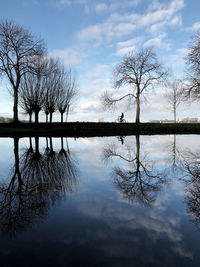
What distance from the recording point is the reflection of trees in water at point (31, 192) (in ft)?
8.51

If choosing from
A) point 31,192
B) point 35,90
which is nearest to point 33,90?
point 35,90

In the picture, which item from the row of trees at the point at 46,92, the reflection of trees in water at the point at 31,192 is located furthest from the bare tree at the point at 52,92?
the reflection of trees in water at the point at 31,192

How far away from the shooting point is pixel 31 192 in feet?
11.6

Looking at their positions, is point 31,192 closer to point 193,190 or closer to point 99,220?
point 99,220

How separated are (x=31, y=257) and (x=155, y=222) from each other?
1.74m

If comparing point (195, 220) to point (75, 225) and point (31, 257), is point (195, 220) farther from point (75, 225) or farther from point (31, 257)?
point (31, 257)

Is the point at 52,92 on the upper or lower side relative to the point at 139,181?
upper

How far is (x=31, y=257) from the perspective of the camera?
184 cm

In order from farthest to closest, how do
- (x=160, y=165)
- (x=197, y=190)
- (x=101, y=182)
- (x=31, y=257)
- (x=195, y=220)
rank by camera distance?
(x=160, y=165) < (x=101, y=182) < (x=197, y=190) < (x=195, y=220) < (x=31, y=257)

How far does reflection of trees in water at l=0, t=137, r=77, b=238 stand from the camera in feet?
8.51

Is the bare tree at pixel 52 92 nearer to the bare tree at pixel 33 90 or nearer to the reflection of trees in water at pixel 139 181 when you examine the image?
the bare tree at pixel 33 90

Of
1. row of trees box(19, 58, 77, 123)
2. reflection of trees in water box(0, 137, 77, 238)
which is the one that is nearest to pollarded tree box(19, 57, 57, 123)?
row of trees box(19, 58, 77, 123)

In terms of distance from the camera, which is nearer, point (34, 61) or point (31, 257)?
point (31, 257)

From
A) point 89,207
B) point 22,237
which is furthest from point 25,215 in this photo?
point 89,207
